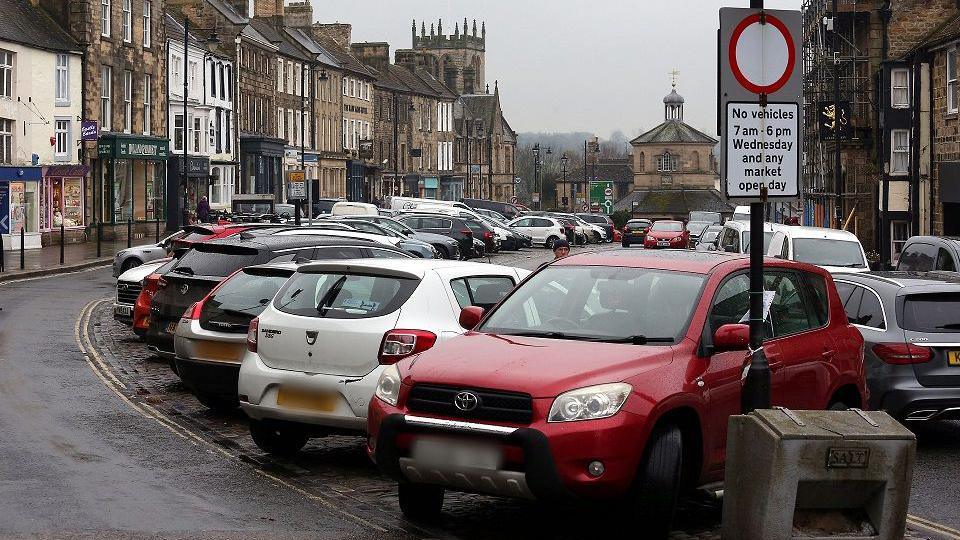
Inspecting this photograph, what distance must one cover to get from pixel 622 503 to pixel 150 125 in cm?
5316

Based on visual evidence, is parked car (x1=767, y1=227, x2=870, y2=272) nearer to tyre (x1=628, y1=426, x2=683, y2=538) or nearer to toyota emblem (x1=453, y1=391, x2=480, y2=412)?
tyre (x1=628, y1=426, x2=683, y2=538)

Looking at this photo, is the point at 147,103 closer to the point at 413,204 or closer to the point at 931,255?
the point at 413,204

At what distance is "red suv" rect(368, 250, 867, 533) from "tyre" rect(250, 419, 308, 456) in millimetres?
2210

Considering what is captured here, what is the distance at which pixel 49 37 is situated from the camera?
4897 centimetres

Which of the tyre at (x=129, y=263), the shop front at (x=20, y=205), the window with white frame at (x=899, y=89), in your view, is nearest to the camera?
the tyre at (x=129, y=263)

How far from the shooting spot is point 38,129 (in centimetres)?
4697

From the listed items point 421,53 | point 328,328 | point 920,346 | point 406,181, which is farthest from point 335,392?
point 421,53

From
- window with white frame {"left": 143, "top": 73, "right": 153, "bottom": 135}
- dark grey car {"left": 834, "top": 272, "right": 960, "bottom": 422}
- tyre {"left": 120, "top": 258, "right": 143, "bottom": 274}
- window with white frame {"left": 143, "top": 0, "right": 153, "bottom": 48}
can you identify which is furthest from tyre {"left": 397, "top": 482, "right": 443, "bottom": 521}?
window with white frame {"left": 143, "top": 0, "right": 153, "bottom": 48}

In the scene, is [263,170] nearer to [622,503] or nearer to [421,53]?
[421,53]

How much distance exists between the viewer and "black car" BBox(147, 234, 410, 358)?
1512cm

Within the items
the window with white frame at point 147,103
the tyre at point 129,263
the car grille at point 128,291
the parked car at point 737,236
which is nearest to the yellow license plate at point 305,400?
the car grille at point 128,291

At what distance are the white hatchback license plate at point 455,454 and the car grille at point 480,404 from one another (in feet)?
0.55

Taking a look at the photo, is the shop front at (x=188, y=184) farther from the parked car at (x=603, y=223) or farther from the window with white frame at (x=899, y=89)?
the window with white frame at (x=899, y=89)

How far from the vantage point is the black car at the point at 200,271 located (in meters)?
15.1
